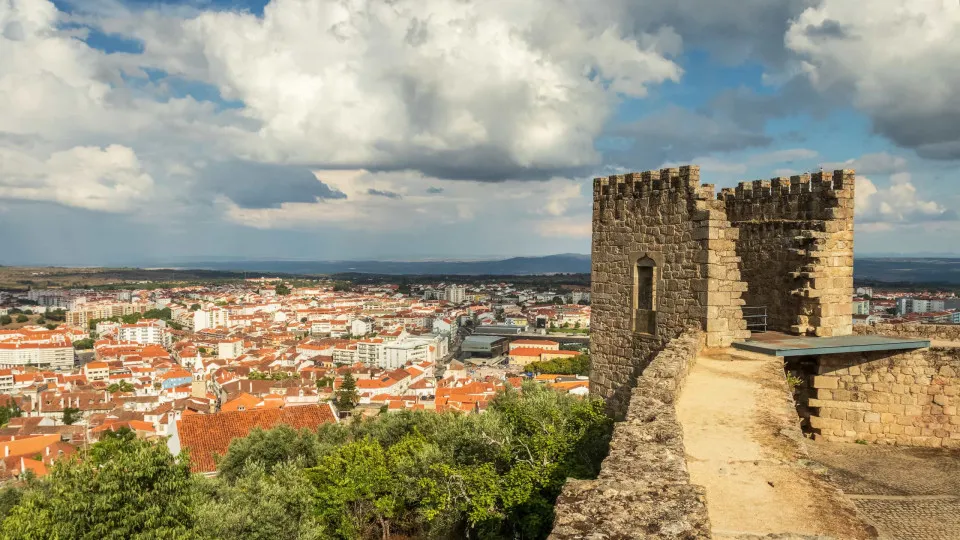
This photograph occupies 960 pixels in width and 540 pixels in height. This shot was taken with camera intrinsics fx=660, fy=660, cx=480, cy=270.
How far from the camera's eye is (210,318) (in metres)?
160

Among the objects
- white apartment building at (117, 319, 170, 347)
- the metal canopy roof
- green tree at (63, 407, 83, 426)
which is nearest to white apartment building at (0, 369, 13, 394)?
green tree at (63, 407, 83, 426)

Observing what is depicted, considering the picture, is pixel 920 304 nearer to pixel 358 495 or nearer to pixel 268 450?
pixel 268 450

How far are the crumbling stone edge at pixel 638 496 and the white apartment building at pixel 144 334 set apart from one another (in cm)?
15143

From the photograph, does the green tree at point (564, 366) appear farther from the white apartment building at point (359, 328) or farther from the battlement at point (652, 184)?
the battlement at point (652, 184)

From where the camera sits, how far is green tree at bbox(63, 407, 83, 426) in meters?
69.0

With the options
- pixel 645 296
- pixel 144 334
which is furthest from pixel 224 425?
pixel 144 334

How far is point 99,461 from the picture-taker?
44.4 ft

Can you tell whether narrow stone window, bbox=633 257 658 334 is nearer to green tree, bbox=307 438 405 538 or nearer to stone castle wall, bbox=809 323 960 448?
stone castle wall, bbox=809 323 960 448

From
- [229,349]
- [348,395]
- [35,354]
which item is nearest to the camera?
[348,395]

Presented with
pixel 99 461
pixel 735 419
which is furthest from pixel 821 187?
pixel 99 461

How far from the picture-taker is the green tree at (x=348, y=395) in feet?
212

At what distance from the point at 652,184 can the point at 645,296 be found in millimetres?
1702

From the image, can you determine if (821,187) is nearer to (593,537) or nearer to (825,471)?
(825,471)

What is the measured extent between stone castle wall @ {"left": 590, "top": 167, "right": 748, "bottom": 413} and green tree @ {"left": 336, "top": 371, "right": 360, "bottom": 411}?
56.5 meters
